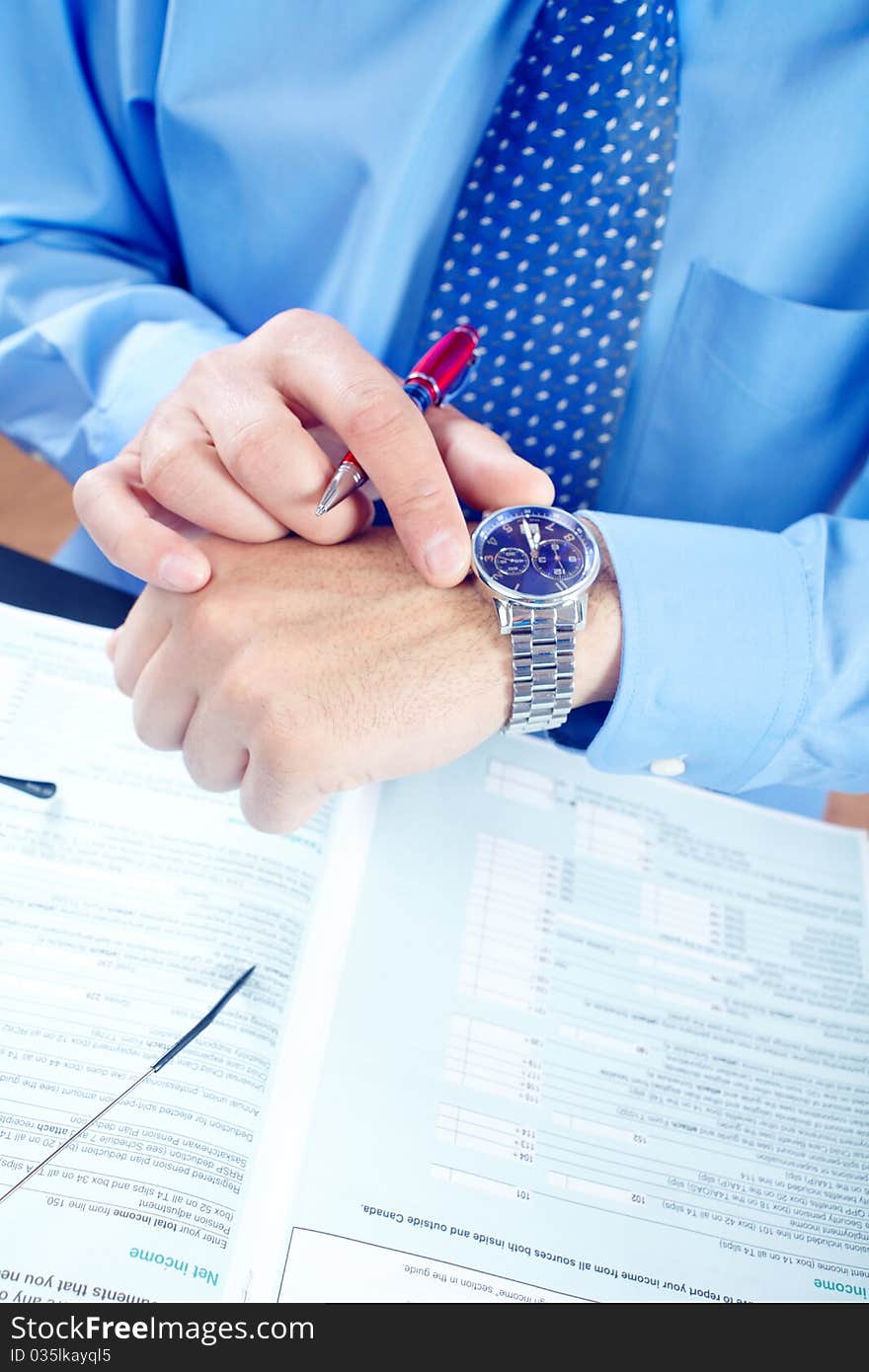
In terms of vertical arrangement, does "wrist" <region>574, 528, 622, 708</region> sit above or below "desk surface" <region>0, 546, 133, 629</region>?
above

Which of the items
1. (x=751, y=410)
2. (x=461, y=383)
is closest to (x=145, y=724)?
(x=461, y=383)

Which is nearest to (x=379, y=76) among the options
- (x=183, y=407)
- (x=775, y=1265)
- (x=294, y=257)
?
(x=294, y=257)

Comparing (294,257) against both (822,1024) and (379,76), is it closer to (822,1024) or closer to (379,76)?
(379,76)

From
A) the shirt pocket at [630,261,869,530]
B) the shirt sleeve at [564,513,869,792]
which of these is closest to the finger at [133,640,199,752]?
the shirt sleeve at [564,513,869,792]

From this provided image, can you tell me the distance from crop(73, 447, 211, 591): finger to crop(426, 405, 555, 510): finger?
231mm

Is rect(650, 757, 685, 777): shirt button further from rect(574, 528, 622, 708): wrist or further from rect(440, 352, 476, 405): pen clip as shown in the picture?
rect(440, 352, 476, 405): pen clip

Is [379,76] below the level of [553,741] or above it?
above

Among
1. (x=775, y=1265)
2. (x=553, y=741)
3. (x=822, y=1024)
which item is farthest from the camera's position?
(x=553, y=741)

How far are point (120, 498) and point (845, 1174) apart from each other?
758 mm

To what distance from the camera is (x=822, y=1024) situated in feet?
2.35

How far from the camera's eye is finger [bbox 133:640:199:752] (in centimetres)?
70

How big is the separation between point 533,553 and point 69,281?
0.69m

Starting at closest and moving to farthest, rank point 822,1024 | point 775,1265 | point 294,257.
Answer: point 775,1265 → point 822,1024 → point 294,257

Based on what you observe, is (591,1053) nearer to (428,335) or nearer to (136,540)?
(136,540)
